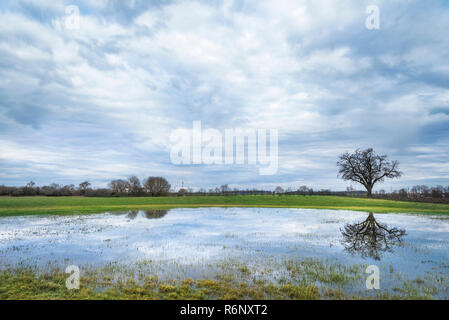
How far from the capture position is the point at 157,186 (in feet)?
356

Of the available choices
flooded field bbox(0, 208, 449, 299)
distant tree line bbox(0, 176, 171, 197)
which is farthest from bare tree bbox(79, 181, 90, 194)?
flooded field bbox(0, 208, 449, 299)

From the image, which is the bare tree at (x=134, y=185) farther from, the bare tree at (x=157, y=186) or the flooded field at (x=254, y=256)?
the flooded field at (x=254, y=256)

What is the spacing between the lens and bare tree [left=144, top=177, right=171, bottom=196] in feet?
346

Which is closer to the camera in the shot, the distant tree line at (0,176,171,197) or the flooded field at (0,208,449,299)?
the flooded field at (0,208,449,299)

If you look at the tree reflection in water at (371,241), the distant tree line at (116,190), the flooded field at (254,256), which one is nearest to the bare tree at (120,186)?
the distant tree line at (116,190)

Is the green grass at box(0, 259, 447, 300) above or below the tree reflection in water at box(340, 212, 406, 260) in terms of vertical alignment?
above

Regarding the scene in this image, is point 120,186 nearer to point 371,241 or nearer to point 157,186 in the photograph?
point 157,186

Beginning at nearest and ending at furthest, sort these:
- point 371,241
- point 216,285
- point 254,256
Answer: point 216,285
point 254,256
point 371,241

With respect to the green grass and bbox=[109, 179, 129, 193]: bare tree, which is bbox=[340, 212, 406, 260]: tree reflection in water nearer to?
the green grass

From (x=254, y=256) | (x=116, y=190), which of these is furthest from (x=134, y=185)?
(x=254, y=256)

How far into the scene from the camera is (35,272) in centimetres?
1098

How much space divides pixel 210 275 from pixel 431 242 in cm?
1808

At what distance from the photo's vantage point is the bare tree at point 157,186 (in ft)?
346
